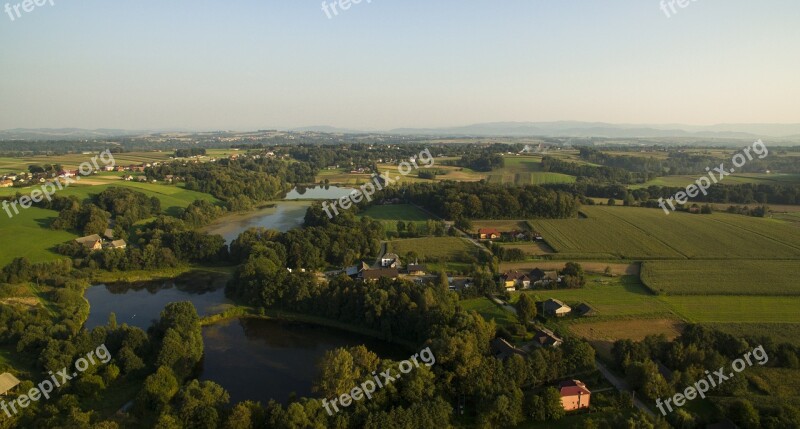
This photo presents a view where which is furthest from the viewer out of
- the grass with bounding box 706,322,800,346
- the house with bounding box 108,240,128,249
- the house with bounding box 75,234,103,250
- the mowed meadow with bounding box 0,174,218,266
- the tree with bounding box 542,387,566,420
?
the house with bounding box 108,240,128,249

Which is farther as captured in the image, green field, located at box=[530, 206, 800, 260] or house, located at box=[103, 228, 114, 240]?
house, located at box=[103, 228, 114, 240]

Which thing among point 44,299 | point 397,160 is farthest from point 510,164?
point 44,299

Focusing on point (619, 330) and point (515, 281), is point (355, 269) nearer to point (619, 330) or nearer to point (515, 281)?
point (515, 281)

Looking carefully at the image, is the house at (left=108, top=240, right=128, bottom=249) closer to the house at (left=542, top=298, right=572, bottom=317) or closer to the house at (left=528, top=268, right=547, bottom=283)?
the house at (left=528, top=268, right=547, bottom=283)

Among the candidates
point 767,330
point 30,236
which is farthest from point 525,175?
point 30,236

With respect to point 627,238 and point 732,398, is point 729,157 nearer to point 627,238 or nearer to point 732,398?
point 627,238

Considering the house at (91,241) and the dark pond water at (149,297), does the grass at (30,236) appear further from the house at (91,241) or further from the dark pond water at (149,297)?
the dark pond water at (149,297)

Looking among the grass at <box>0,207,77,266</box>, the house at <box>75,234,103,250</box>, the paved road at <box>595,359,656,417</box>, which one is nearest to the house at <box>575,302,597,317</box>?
the paved road at <box>595,359,656,417</box>
